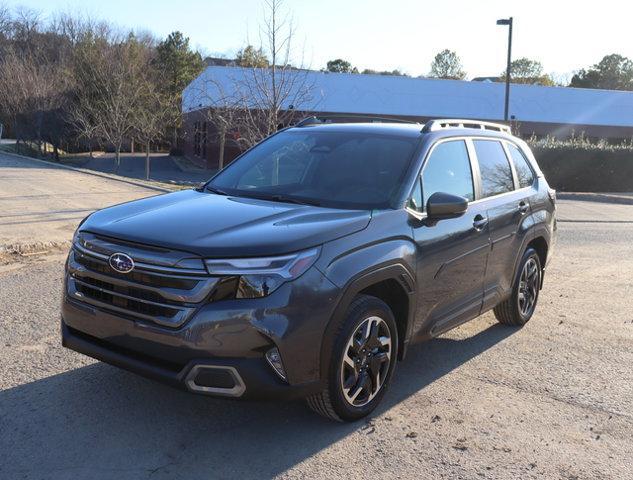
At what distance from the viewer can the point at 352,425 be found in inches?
152

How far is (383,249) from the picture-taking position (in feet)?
12.5

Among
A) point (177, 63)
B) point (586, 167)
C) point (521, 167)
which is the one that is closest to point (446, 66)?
point (177, 63)

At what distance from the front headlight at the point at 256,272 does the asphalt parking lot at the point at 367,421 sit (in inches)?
37.8

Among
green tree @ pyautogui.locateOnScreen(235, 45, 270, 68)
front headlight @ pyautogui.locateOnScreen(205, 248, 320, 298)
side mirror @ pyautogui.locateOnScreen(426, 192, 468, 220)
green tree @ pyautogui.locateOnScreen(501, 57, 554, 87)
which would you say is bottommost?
front headlight @ pyautogui.locateOnScreen(205, 248, 320, 298)

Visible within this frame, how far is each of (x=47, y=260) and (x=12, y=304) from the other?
2.06 meters

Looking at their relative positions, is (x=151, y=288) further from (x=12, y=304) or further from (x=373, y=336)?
(x=12, y=304)

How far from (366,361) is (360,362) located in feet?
0.19

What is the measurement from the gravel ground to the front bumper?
44 cm

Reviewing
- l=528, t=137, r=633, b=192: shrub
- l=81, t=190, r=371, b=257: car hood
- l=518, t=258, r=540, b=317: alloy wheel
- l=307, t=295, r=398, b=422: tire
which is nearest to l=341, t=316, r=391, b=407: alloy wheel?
l=307, t=295, r=398, b=422: tire

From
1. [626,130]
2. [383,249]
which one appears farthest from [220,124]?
[626,130]

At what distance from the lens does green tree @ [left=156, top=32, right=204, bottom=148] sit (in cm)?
6032

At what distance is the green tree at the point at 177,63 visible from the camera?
60316mm

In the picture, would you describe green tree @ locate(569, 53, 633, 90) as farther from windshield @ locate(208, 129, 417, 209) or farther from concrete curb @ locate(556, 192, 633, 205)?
windshield @ locate(208, 129, 417, 209)

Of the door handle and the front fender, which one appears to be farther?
the door handle
